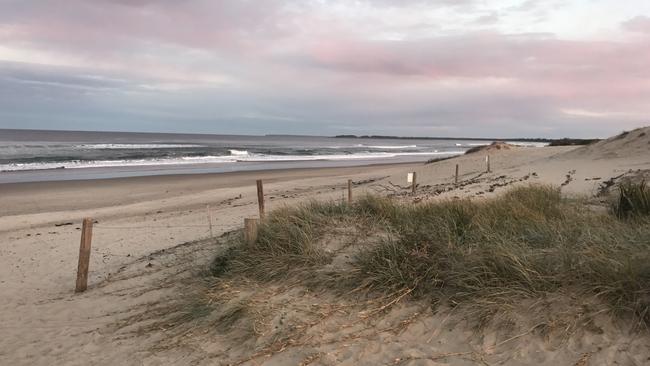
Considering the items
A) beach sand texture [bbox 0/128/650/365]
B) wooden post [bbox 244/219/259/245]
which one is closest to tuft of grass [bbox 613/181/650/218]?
beach sand texture [bbox 0/128/650/365]

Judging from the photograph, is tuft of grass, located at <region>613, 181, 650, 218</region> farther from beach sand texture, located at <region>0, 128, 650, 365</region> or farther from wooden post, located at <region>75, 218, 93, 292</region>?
wooden post, located at <region>75, 218, 93, 292</region>

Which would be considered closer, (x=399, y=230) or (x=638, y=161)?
(x=399, y=230)

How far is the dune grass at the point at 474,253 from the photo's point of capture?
429 cm

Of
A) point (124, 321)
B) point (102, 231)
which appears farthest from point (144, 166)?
point (124, 321)

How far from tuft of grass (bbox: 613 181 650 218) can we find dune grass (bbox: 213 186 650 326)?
1.56ft

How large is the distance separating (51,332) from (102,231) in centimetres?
624

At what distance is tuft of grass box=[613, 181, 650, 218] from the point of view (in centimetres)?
673

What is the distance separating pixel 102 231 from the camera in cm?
1175

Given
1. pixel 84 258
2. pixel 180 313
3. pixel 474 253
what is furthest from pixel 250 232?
pixel 474 253

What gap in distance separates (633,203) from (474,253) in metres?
3.42

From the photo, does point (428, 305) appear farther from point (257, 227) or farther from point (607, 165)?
point (607, 165)

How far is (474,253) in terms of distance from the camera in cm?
502

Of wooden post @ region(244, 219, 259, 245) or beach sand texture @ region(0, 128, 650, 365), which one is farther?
wooden post @ region(244, 219, 259, 245)

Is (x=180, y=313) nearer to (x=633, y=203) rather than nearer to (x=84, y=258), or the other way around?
(x=84, y=258)
